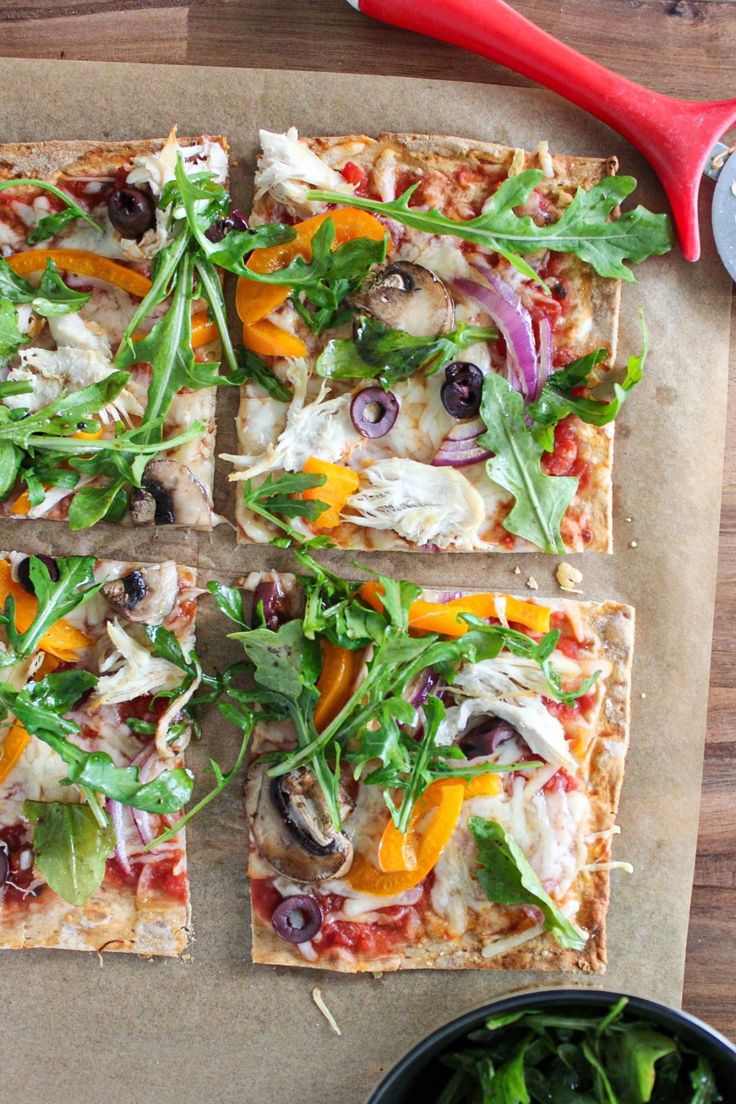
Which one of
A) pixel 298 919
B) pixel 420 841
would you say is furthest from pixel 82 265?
pixel 298 919

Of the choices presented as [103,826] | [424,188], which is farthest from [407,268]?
[103,826]

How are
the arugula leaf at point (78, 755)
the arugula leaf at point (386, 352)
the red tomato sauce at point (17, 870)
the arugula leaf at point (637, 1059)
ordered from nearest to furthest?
the arugula leaf at point (637, 1059), the arugula leaf at point (78, 755), the arugula leaf at point (386, 352), the red tomato sauce at point (17, 870)

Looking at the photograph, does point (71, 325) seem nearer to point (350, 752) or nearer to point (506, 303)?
point (506, 303)

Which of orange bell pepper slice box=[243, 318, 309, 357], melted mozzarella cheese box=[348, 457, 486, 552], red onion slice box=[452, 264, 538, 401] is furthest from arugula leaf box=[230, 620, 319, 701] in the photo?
red onion slice box=[452, 264, 538, 401]

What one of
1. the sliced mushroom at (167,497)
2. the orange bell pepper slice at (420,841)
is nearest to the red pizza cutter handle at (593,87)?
the sliced mushroom at (167,497)

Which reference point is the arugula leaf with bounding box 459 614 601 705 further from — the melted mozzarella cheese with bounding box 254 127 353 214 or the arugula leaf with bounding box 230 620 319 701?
the melted mozzarella cheese with bounding box 254 127 353 214

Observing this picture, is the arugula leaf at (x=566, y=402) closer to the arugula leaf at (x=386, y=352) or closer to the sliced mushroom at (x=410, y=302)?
the arugula leaf at (x=386, y=352)
